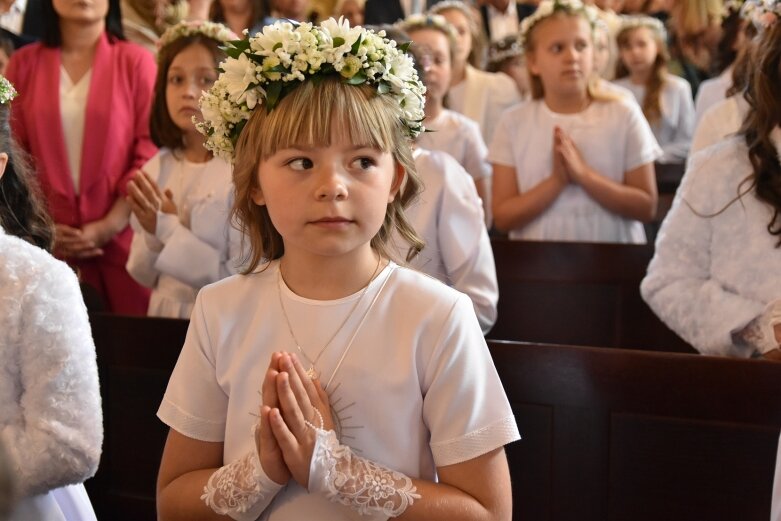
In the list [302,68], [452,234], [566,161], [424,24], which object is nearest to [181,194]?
[452,234]

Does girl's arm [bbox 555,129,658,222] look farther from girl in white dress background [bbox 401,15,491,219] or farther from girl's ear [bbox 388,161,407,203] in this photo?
girl's ear [bbox 388,161,407,203]

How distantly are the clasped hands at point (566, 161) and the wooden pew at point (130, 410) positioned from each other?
2.04 meters

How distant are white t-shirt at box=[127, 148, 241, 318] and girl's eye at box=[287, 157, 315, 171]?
163 centimetres

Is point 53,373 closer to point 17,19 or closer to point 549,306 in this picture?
point 549,306

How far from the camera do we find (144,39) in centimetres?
607

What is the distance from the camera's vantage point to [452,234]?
3.42 metres

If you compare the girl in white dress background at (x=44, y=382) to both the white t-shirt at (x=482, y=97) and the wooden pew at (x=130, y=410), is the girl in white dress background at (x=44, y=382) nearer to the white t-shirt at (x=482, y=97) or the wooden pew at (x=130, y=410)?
the wooden pew at (x=130, y=410)

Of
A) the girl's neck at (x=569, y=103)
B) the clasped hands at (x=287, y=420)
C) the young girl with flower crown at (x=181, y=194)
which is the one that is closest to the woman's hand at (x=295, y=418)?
the clasped hands at (x=287, y=420)

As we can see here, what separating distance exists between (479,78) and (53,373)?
5.00 meters

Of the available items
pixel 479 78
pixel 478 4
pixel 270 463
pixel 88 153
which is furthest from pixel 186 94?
pixel 478 4

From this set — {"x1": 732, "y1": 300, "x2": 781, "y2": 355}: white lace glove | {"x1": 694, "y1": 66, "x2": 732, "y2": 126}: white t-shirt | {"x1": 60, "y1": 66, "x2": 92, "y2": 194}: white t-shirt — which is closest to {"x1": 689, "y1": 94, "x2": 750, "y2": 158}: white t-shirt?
{"x1": 732, "y1": 300, "x2": 781, "y2": 355}: white lace glove

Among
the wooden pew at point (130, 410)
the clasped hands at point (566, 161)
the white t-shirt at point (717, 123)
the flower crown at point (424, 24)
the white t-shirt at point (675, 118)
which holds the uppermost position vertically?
the flower crown at point (424, 24)

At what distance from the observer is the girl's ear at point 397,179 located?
6.84ft

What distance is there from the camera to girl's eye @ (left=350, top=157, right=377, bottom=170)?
1.97 metres
